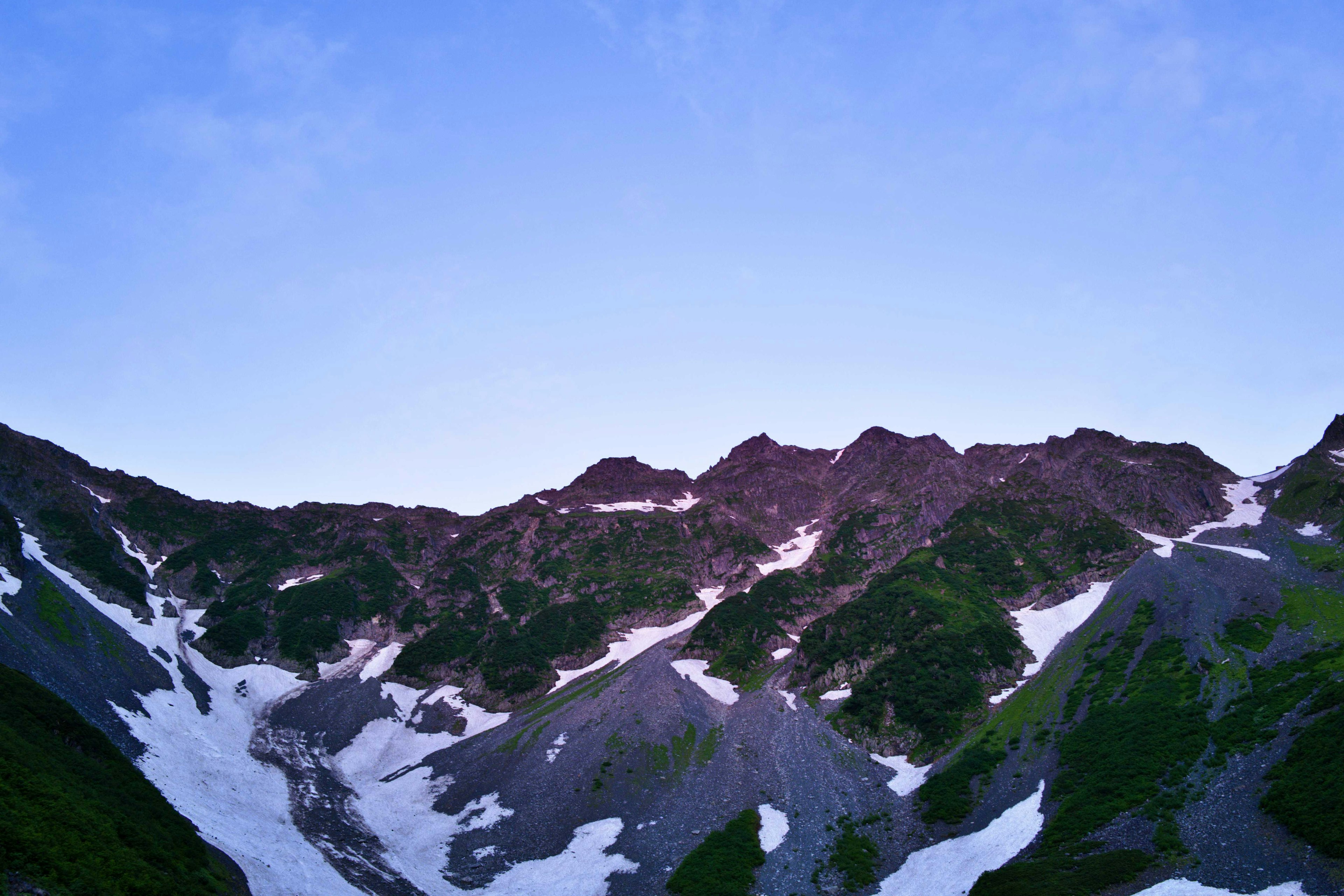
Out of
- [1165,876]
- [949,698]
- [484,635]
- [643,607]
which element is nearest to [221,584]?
[484,635]

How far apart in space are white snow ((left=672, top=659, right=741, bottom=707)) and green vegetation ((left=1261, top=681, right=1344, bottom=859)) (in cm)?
7492

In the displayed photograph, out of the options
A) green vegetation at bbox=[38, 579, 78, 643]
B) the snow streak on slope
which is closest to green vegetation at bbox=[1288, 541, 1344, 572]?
the snow streak on slope

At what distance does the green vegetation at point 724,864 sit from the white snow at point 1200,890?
112 ft

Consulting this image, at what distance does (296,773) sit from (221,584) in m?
85.3

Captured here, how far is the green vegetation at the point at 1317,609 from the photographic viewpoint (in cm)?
8525

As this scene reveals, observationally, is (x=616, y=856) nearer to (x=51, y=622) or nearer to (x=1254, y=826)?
→ (x=1254, y=826)

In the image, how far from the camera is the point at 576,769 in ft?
322

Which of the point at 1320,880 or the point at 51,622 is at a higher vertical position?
the point at 51,622

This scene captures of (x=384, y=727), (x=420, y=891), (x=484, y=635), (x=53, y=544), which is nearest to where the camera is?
(x=420, y=891)

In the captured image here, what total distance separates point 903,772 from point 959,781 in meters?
10.2

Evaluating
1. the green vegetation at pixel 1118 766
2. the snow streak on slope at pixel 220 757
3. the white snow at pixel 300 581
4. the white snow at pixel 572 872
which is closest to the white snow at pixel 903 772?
the green vegetation at pixel 1118 766

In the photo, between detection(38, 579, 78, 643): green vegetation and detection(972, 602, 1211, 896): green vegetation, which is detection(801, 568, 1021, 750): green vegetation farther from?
detection(38, 579, 78, 643): green vegetation

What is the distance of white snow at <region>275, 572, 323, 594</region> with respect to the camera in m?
168

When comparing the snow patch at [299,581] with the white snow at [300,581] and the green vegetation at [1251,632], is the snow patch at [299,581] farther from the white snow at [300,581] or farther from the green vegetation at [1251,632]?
the green vegetation at [1251,632]
